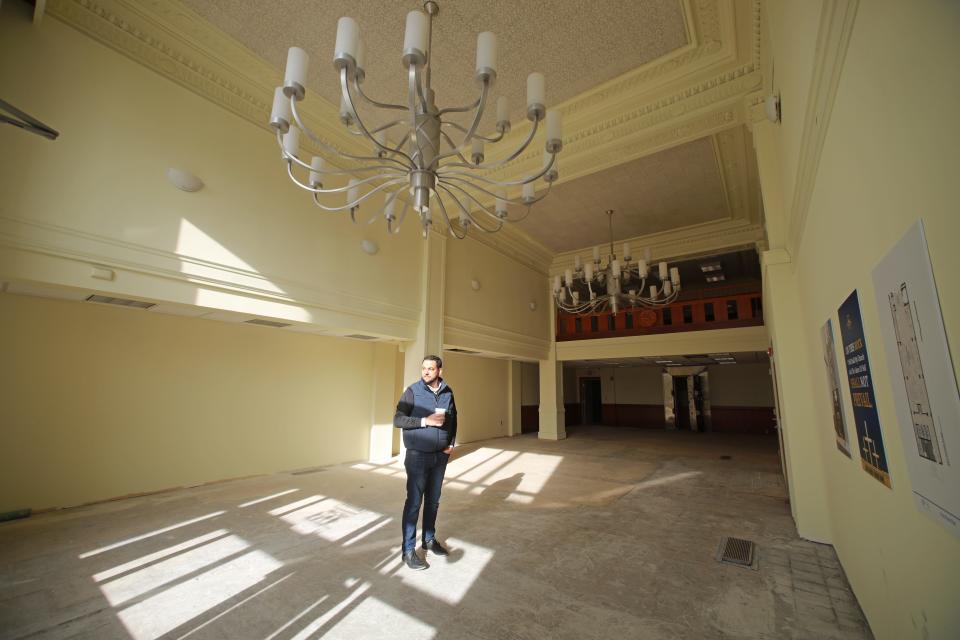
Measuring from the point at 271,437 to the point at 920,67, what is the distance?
7104mm

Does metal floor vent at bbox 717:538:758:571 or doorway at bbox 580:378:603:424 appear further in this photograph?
doorway at bbox 580:378:603:424

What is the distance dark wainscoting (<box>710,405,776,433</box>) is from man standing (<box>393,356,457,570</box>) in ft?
39.2

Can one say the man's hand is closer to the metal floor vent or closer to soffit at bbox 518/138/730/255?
the metal floor vent

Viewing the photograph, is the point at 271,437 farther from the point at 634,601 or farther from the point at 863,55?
the point at 863,55

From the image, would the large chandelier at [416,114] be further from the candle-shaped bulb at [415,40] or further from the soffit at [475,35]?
the soffit at [475,35]

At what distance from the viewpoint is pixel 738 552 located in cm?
308

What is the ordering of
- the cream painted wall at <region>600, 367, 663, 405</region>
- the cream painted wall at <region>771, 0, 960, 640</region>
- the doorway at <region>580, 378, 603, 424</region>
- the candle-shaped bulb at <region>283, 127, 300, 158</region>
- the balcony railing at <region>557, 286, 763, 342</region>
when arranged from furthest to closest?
the doorway at <region>580, 378, 603, 424</region> < the cream painted wall at <region>600, 367, 663, 405</region> < the balcony railing at <region>557, 286, 763, 342</region> < the candle-shaped bulb at <region>283, 127, 300, 158</region> < the cream painted wall at <region>771, 0, 960, 640</region>

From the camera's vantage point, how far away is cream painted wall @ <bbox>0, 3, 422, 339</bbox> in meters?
3.11

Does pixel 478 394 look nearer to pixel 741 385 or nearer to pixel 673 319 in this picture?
pixel 673 319

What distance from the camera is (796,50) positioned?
2178 millimetres

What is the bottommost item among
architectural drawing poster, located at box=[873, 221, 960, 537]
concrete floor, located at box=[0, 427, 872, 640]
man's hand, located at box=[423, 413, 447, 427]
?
concrete floor, located at box=[0, 427, 872, 640]

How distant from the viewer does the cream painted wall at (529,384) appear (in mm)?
12124

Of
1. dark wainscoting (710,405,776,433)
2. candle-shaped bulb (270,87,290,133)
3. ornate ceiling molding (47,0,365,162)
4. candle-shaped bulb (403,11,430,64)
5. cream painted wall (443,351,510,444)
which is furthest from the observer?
dark wainscoting (710,405,776,433)

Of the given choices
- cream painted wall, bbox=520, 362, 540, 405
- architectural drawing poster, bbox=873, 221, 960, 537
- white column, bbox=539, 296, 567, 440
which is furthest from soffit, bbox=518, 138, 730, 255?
architectural drawing poster, bbox=873, 221, 960, 537
